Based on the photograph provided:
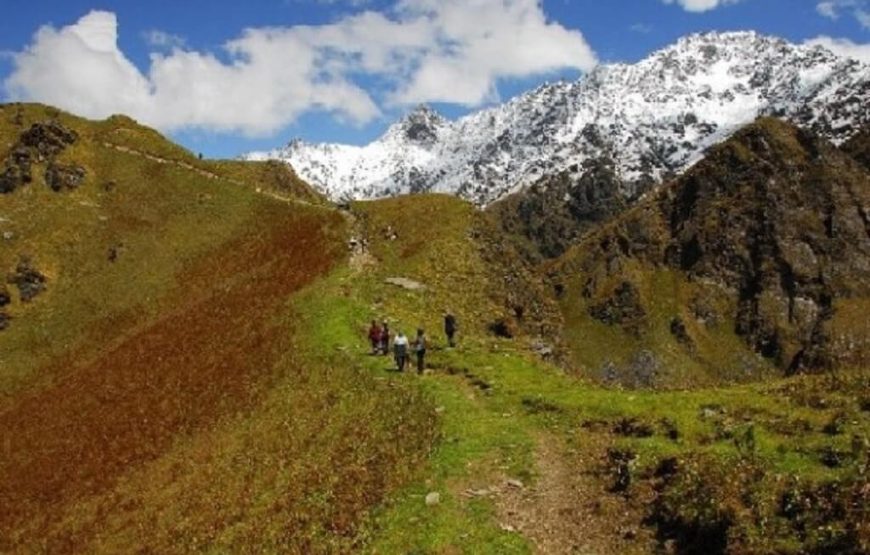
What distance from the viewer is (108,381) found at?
5706cm

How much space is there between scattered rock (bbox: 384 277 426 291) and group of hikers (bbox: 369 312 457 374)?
1257 cm

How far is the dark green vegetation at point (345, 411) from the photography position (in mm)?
23797

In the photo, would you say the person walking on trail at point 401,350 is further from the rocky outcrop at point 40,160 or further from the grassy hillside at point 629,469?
the rocky outcrop at point 40,160

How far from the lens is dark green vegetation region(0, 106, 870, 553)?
78.1 feet

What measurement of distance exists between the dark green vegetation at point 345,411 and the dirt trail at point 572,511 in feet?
0.29

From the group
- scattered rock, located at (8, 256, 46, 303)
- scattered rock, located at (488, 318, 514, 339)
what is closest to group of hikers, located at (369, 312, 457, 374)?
scattered rock, located at (488, 318, 514, 339)

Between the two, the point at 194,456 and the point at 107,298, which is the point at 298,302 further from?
the point at 107,298

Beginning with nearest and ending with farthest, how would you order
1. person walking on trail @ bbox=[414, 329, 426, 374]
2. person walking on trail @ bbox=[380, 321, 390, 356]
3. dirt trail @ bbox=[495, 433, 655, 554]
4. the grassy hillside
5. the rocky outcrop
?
the grassy hillside → dirt trail @ bbox=[495, 433, 655, 554] → person walking on trail @ bbox=[414, 329, 426, 374] → person walking on trail @ bbox=[380, 321, 390, 356] → the rocky outcrop

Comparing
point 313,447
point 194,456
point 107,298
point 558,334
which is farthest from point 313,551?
point 107,298

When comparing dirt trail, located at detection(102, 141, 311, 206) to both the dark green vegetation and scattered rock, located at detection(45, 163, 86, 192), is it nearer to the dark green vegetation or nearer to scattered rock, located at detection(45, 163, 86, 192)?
the dark green vegetation

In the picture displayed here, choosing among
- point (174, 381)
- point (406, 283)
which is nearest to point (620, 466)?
point (174, 381)

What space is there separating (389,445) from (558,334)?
36.6 meters

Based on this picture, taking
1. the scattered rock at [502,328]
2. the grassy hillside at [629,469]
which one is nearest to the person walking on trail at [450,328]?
the grassy hillside at [629,469]

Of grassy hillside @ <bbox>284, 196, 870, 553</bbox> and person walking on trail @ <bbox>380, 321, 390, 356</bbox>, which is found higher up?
person walking on trail @ <bbox>380, 321, 390, 356</bbox>
